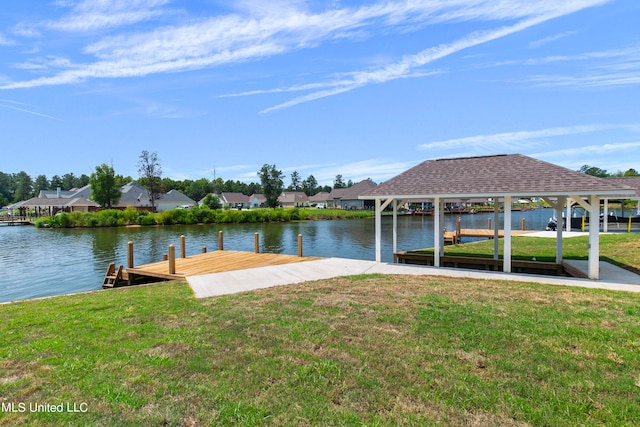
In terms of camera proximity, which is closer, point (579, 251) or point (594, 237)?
point (594, 237)

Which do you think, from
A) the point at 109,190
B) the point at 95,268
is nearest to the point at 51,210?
the point at 109,190

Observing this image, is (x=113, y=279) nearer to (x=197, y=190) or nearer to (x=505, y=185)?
(x=505, y=185)

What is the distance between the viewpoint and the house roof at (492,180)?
10.1 meters

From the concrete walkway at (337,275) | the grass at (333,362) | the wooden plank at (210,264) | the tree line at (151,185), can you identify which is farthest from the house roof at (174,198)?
the grass at (333,362)

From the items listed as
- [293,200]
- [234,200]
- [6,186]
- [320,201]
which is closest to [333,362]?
[293,200]

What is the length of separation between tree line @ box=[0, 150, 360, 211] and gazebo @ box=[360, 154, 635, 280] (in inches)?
2428

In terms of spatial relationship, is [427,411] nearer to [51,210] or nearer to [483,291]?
[483,291]

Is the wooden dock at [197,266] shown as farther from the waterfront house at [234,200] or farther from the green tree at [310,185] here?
the green tree at [310,185]

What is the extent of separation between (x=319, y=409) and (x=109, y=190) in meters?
68.8

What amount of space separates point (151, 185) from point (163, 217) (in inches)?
699

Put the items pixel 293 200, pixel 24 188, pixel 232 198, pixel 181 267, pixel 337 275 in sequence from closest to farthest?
pixel 337 275, pixel 181 267, pixel 232 198, pixel 293 200, pixel 24 188

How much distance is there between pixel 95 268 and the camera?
1944 centimetres

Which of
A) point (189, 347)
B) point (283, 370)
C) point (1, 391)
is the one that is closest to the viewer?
point (1, 391)

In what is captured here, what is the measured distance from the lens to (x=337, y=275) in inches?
427
